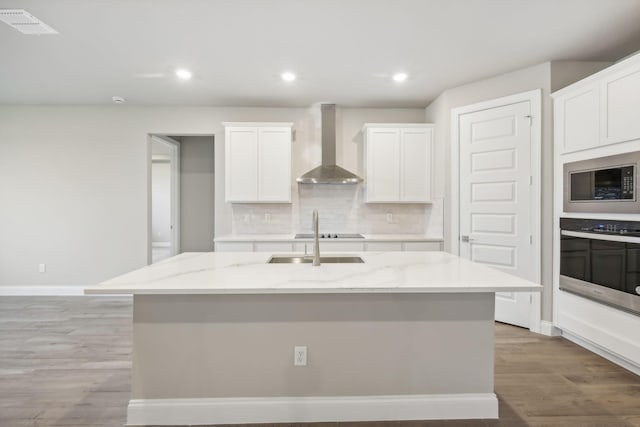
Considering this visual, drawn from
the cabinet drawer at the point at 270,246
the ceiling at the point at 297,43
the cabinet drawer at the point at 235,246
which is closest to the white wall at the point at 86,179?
the ceiling at the point at 297,43

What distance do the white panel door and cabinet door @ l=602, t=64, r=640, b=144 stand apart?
76cm

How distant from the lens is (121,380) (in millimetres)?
2453

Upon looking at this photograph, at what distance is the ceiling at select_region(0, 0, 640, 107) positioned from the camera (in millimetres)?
2432

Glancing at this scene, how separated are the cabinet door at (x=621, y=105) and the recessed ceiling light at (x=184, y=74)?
367cm

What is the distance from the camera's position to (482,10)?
2.45 meters

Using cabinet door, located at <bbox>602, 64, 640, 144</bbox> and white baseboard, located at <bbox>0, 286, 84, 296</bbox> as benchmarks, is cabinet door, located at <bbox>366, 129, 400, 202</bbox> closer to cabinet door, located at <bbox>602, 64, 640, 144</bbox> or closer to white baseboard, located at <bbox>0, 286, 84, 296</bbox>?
cabinet door, located at <bbox>602, 64, 640, 144</bbox>

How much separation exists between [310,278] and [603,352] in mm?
2654

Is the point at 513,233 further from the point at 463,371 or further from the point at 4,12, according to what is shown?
the point at 4,12

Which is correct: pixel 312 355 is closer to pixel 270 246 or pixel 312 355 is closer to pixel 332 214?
pixel 270 246

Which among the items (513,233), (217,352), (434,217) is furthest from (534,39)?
(217,352)

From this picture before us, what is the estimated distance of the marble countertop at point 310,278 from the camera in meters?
1.67

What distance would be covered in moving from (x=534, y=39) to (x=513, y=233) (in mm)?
1769

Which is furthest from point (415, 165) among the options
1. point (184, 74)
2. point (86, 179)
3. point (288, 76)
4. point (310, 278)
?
point (86, 179)

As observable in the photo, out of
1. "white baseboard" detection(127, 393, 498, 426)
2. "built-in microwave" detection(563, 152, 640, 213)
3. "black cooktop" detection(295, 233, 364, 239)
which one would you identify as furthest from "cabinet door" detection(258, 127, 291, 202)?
"built-in microwave" detection(563, 152, 640, 213)
